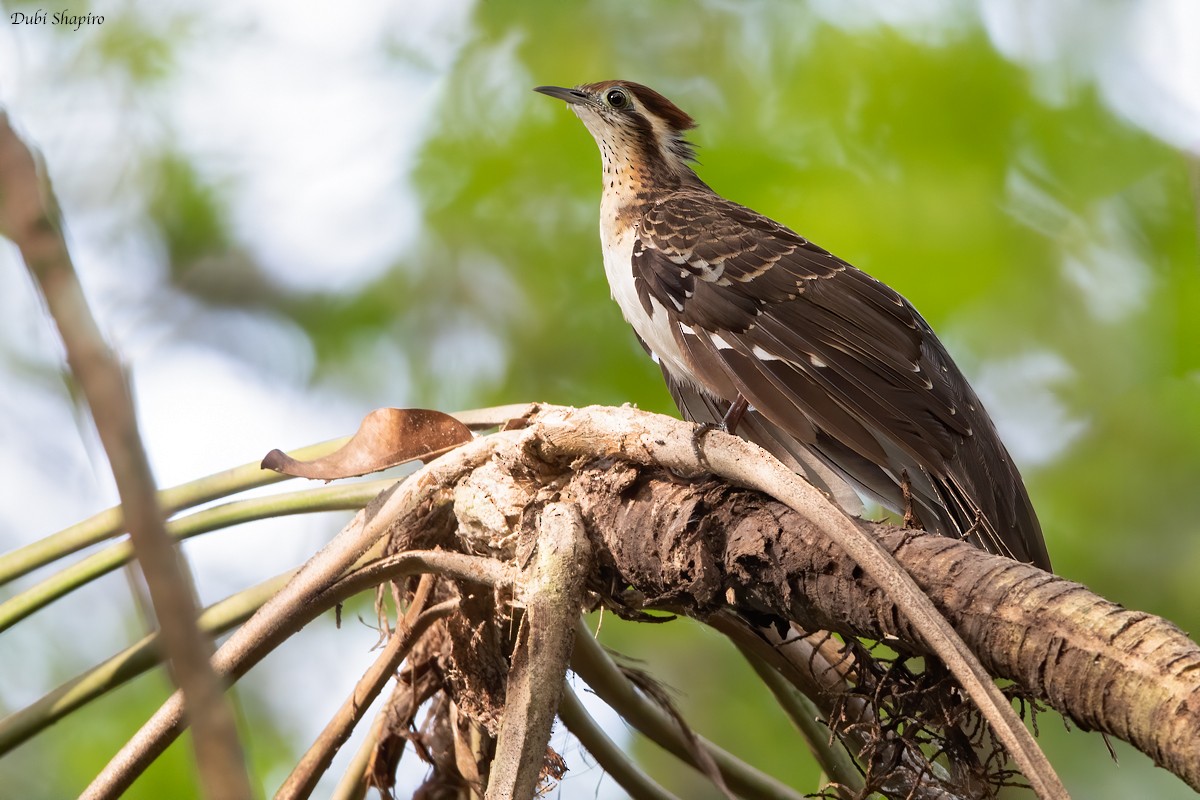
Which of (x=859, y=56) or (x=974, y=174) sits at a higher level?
(x=859, y=56)

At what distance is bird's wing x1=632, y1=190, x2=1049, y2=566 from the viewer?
2770 mm

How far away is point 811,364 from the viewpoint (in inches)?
116

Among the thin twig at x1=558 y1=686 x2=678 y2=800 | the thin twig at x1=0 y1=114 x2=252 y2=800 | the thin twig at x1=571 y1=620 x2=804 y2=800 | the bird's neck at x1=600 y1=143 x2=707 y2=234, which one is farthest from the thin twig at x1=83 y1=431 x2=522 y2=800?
the bird's neck at x1=600 y1=143 x2=707 y2=234

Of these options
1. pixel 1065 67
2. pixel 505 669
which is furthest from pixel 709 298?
pixel 1065 67

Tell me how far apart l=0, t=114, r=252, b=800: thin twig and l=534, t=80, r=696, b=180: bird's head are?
3.59m

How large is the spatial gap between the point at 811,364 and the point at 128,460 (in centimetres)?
240

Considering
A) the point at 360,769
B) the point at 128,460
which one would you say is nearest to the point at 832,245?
the point at 360,769

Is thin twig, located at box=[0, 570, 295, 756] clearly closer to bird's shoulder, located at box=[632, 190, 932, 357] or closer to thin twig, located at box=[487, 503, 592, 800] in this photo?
thin twig, located at box=[487, 503, 592, 800]

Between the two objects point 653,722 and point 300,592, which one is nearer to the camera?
point 300,592

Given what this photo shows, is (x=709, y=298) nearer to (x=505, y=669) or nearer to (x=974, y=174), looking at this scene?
(x=505, y=669)

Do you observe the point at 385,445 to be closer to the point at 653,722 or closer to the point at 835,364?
the point at 653,722

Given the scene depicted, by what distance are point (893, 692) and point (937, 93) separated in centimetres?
343

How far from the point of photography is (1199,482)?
15.6 ft

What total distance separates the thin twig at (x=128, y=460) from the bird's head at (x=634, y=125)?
3.59 m
